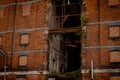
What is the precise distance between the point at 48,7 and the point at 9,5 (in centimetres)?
558

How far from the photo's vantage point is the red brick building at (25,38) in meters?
29.8

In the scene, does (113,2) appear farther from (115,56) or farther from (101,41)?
(115,56)

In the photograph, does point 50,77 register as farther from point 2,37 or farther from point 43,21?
point 2,37

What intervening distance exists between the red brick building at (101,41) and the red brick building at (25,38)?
187 inches

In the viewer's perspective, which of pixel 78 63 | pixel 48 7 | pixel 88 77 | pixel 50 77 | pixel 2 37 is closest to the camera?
pixel 88 77

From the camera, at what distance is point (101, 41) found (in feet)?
88.9

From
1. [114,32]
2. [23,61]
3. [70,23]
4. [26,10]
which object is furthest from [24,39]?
[114,32]

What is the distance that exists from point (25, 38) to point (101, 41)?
9075 mm

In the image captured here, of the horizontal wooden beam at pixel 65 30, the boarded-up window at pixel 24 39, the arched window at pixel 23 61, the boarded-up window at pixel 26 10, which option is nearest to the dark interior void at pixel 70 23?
the horizontal wooden beam at pixel 65 30

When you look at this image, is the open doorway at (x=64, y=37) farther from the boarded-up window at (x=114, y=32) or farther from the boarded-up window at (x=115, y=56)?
the boarded-up window at (x=115, y=56)

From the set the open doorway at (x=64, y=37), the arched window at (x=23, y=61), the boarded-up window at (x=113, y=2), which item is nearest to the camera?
the boarded-up window at (x=113, y=2)

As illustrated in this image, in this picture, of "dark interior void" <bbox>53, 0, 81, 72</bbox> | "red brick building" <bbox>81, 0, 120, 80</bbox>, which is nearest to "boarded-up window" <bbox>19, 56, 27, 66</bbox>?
"dark interior void" <bbox>53, 0, 81, 72</bbox>

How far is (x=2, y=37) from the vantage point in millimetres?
32938

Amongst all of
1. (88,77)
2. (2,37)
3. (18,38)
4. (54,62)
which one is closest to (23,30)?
(18,38)
